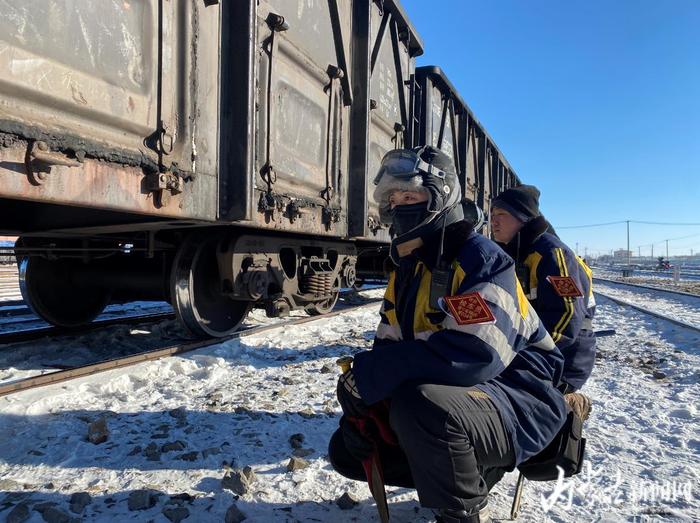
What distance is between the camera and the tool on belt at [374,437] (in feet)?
5.75

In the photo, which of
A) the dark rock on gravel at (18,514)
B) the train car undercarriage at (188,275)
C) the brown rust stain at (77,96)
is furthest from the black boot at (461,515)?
the train car undercarriage at (188,275)

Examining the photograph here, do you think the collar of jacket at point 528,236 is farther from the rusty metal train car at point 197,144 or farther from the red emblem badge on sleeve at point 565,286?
the rusty metal train car at point 197,144

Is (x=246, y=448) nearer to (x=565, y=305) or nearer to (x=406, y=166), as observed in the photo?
(x=406, y=166)

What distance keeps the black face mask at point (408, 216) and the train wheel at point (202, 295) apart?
9.79 ft

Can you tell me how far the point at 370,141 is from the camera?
5.88 m

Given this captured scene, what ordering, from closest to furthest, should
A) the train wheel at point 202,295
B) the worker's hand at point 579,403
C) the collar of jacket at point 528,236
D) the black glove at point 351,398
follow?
the black glove at point 351,398 < the worker's hand at point 579,403 < the collar of jacket at point 528,236 < the train wheel at point 202,295

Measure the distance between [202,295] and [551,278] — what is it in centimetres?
353

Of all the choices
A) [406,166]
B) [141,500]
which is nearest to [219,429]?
[141,500]

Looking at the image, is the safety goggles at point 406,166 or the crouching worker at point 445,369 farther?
the safety goggles at point 406,166

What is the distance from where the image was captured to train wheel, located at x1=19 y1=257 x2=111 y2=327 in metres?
4.99

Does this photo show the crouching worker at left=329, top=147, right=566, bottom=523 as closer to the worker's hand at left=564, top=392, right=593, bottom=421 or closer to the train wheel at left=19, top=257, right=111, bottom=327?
the worker's hand at left=564, top=392, right=593, bottom=421

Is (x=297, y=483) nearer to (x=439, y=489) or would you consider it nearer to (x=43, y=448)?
(x=439, y=489)

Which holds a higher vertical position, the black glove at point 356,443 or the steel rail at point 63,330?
the black glove at point 356,443

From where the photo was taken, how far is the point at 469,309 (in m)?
1.57
